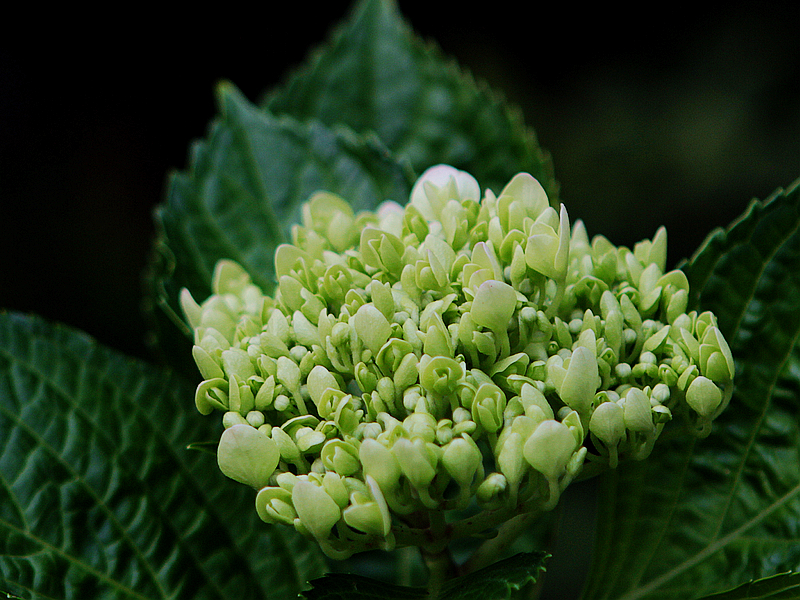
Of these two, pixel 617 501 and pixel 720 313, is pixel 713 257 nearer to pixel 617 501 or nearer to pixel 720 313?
pixel 720 313

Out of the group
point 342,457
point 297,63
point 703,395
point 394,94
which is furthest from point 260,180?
point 297,63

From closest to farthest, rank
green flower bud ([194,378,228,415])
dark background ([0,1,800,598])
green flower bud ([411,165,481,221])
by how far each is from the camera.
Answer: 1. green flower bud ([194,378,228,415])
2. green flower bud ([411,165,481,221])
3. dark background ([0,1,800,598])

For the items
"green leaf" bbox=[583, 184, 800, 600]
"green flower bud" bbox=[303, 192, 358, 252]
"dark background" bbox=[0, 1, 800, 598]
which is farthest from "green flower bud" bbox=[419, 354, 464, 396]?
"dark background" bbox=[0, 1, 800, 598]

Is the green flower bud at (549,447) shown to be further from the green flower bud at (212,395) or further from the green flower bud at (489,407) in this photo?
the green flower bud at (212,395)

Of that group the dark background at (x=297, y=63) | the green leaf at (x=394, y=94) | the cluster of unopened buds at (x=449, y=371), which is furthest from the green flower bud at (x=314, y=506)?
the dark background at (x=297, y=63)

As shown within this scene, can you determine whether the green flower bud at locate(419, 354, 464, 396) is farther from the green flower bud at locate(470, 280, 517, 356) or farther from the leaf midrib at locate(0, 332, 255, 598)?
the leaf midrib at locate(0, 332, 255, 598)

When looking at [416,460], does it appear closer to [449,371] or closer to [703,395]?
[449,371]
